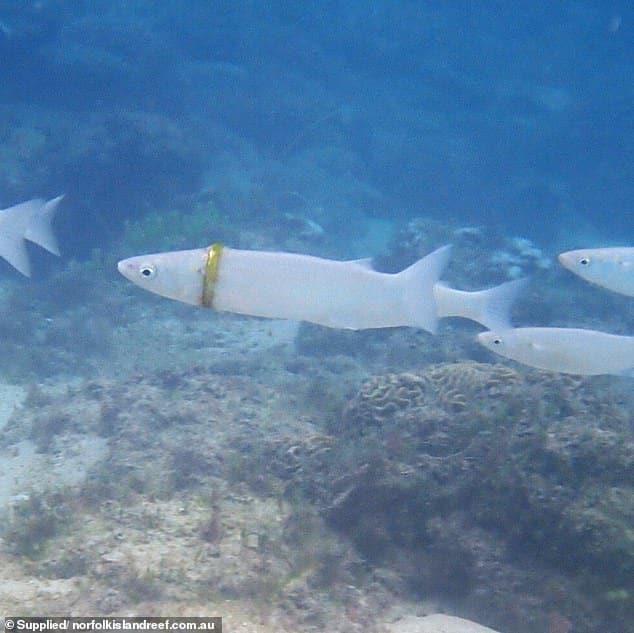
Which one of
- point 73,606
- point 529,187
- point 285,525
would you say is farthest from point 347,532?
point 529,187

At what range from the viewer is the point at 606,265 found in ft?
17.6

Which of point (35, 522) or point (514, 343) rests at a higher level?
point (514, 343)

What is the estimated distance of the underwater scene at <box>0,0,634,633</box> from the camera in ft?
15.3

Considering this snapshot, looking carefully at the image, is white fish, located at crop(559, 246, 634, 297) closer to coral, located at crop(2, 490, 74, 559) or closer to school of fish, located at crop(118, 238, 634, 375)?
school of fish, located at crop(118, 238, 634, 375)

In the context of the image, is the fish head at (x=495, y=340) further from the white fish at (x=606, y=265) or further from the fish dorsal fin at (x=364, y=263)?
the fish dorsal fin at (x=364, y=263)

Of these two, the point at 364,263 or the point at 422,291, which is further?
the point at 364,263

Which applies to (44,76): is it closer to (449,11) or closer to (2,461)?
(2,461)

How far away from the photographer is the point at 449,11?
130 feet

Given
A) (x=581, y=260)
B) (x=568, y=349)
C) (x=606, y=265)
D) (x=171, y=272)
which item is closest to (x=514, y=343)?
(x=568, y=349)

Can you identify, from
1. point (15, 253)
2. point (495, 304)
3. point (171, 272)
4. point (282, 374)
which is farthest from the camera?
point (282, 374)

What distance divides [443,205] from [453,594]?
23.2m

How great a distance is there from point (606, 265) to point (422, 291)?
253 centimetres

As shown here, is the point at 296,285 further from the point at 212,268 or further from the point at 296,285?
the point at 212,268
